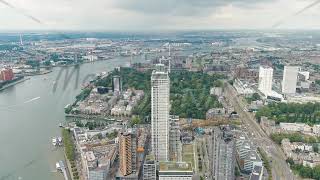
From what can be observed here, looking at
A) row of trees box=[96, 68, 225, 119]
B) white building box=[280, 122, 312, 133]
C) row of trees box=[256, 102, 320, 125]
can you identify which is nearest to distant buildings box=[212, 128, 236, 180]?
white building box=[280, 122, 312, 133]

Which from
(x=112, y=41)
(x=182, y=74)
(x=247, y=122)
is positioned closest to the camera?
(x=247, y=122)

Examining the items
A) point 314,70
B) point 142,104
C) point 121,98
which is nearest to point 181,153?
point 142,104

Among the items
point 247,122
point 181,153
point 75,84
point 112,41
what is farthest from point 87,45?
point 181,153

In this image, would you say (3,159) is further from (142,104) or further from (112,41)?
(112,41)

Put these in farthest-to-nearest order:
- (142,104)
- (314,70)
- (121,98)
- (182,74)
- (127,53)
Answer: (127,53), (314,70), (182,74), (121,98), (142,104)

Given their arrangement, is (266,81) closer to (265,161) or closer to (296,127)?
(296,127)

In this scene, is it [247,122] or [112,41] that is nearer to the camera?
[247,122]

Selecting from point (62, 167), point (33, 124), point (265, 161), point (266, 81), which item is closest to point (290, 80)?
point (266, 81)

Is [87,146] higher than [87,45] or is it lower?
lower
